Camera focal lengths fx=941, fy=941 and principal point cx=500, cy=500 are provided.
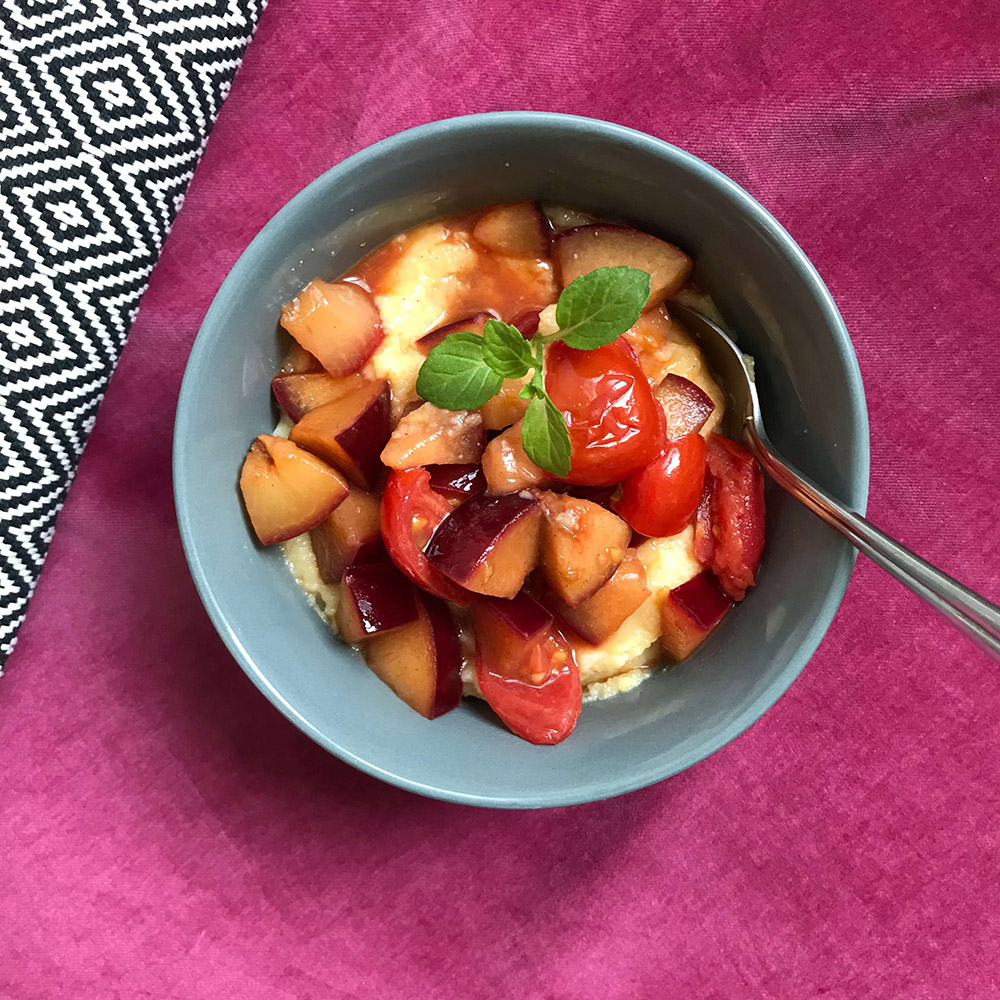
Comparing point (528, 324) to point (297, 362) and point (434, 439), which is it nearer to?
point (434, 439)

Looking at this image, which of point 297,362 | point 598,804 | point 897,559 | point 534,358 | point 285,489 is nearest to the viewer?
point 897,559

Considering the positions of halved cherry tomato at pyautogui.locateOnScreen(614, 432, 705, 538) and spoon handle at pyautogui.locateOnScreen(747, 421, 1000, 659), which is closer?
spoon handle at pyautogui.locateOnScreen(747, 421, 1000, 659)

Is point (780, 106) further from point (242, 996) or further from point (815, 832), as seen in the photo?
point (242, 996)

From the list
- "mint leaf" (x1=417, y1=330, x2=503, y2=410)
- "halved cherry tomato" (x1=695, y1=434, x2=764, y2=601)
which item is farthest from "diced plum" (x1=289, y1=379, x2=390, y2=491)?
"halved cherry tomato" (x1=695, y1=434, x2=764, y2=601)

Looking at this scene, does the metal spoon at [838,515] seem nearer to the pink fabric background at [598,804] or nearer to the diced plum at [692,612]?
the diced plum at [692,612]

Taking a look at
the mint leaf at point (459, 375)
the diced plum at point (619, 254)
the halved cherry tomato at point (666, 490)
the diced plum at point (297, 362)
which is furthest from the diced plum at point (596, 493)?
the diced plum at point (297, 362)

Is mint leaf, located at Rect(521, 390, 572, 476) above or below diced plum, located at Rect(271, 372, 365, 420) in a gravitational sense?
above

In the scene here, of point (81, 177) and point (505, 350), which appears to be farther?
point (81, 177)

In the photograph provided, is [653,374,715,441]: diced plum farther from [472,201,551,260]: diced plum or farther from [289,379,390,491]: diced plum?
[289,379,390,491]: diced plum

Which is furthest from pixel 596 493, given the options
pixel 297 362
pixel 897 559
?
pixel 297 362
